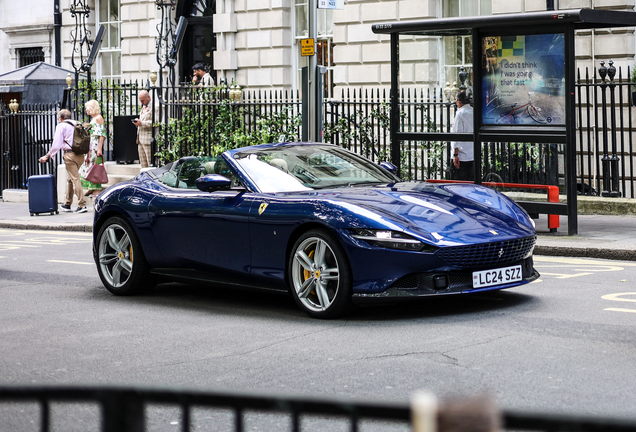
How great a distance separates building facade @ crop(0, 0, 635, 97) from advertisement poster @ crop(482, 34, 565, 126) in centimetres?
121

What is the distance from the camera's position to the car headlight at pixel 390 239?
6797mm

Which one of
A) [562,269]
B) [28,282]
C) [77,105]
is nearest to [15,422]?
[28,282]

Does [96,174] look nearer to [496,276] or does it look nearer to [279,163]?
[279,163]

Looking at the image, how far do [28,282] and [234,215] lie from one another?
3109mm

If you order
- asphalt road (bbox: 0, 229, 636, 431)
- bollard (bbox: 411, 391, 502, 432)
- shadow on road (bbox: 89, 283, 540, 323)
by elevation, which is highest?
bollard (bbox: 411, 391, 502, 432)

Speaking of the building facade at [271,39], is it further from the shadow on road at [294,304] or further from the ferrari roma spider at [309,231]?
→ the shadow on road at [294,304]

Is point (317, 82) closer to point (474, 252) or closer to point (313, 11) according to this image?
point (313, 11)

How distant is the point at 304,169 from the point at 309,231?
40.8 inches

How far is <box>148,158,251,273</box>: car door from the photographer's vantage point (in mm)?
7746

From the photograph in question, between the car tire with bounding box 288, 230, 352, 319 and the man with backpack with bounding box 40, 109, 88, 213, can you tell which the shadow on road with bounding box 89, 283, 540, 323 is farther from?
the man with backpack with bounding box 40, 109, 88, 213

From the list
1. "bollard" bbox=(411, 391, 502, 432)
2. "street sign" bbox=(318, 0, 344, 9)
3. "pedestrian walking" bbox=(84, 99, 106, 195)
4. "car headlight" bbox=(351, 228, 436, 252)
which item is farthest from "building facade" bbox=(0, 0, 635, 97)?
"bollard" bbox=(411, 391, 502, 432)

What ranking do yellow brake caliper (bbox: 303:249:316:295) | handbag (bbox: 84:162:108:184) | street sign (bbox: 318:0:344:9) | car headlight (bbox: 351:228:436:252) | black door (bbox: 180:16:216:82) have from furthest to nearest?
black door (bbox: 180:16:216:82) < handbag (bbox: 84:162:108:184) < street sign (bbox: 318:0:344:9) < yellow brake caliper (bbox: 303:249:316:295) < car headlight (bbox: 351:228:436:252)

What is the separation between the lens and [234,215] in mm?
7762

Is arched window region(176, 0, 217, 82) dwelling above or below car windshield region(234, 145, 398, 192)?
above
